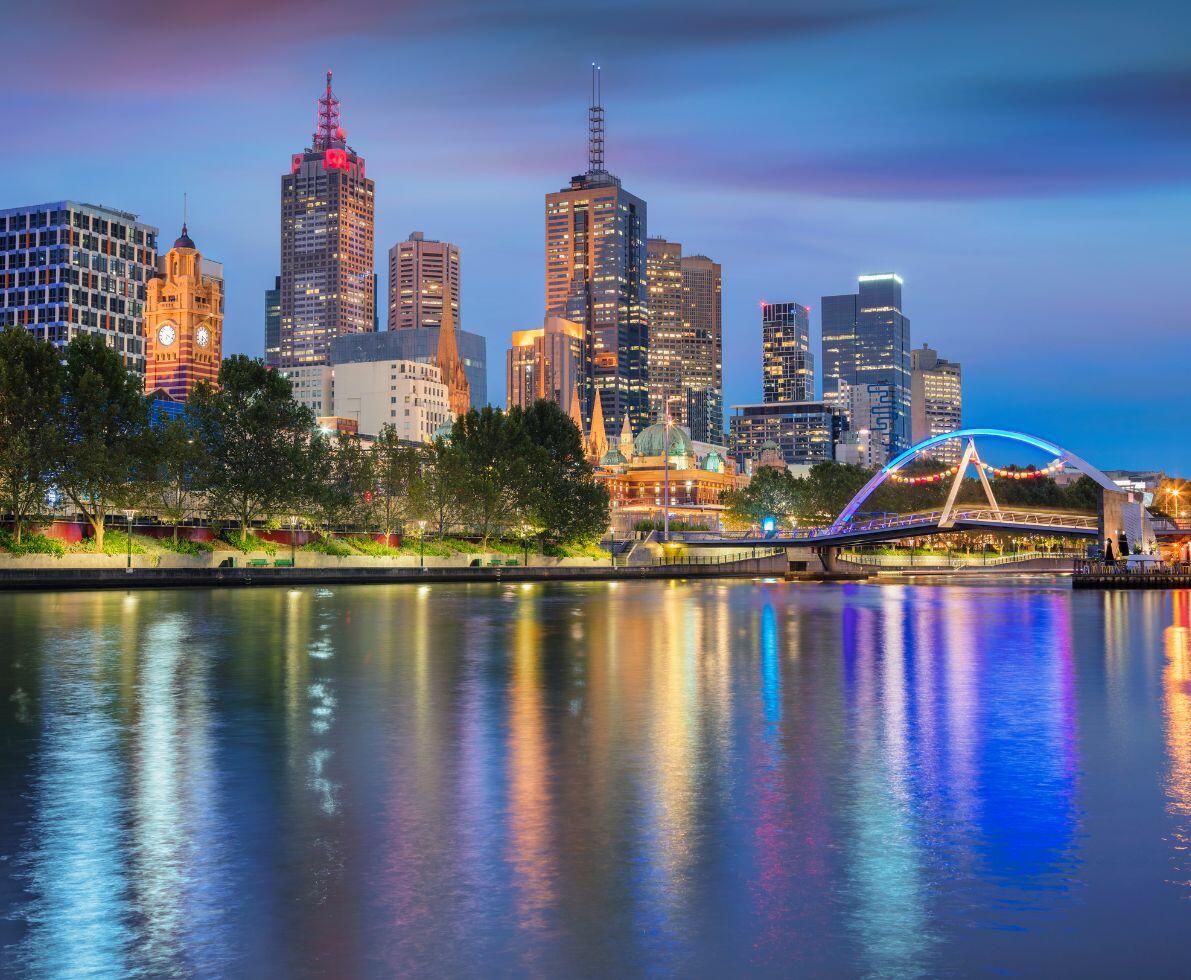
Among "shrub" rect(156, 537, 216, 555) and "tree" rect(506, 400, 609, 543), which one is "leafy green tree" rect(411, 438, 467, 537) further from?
"shrub" rect(156, 537, 216, 555)

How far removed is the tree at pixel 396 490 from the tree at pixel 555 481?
1288 cm

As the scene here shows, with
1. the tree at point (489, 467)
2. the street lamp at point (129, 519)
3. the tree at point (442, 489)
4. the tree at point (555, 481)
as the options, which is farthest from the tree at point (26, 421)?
the tree at point (555, 481)

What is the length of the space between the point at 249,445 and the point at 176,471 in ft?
28.1

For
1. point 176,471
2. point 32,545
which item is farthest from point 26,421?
point 176,471

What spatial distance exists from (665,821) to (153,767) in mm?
7938

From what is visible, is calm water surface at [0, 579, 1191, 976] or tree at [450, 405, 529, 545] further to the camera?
tree at [450, 405, 529, 545]

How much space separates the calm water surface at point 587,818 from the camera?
34.1ft

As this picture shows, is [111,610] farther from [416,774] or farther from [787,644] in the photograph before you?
[416,774]

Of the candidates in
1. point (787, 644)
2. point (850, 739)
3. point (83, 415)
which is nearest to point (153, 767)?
point (850, 739)

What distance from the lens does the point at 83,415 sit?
88.7 meters

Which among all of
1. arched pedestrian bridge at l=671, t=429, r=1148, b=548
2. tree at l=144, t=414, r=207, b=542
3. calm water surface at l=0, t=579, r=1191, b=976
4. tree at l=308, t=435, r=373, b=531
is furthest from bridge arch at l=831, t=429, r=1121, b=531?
calm water surface at l=0, t=579, r=1191, b=976

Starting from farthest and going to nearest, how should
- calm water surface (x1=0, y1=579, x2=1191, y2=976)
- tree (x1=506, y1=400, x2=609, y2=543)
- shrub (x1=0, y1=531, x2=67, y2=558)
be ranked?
tree (x1=506, y1=400, x2=609, y2=543), shrub (x1=0, y1=531, x2=67, y2=558), calm water surface (x1=0, y1=579, x2=1191, y2=976)

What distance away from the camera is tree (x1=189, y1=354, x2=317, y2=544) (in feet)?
352

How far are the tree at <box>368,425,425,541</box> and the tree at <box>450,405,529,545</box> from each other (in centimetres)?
484
